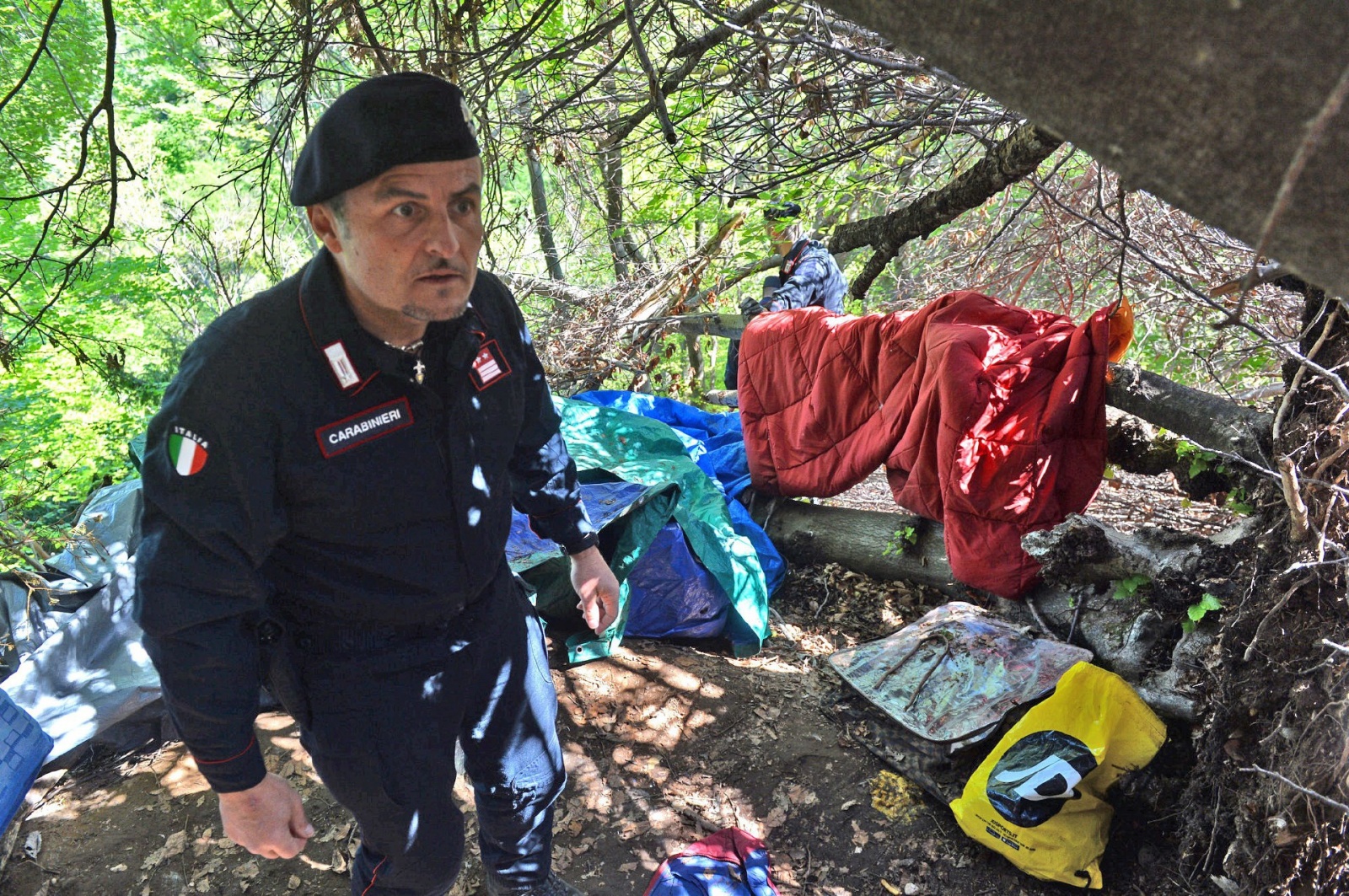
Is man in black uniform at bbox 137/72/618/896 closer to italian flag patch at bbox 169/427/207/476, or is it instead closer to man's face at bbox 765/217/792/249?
italian flag patch at bbox 169/427/207/476

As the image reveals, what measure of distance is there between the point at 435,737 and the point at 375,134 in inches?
Answer: 54.7

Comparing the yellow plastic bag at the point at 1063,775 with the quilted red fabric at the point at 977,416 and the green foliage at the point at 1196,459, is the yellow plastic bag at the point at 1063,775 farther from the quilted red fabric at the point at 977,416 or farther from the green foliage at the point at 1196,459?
the green foliage at the point at 1196,459

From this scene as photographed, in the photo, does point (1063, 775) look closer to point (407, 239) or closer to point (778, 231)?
point (407, 239)

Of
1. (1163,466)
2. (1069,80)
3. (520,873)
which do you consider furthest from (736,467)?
(1069,80)

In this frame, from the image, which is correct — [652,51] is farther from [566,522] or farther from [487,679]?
[487,679]

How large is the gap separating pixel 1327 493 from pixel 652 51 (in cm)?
562

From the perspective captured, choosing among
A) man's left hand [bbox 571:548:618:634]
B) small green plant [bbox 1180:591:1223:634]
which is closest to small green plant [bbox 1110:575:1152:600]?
small green plant [bbox 1180:591:1223:634]

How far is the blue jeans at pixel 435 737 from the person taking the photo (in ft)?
5.90

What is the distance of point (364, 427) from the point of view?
1.69 meters

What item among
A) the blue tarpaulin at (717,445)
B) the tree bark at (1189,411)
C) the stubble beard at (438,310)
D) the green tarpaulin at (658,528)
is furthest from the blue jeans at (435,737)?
the tree bark at (1189,411)

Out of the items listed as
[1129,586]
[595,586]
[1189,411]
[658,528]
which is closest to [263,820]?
[595,586]

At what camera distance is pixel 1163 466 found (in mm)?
3469

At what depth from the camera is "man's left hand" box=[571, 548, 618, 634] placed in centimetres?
236

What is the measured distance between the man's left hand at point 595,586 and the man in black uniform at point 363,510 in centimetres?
30
